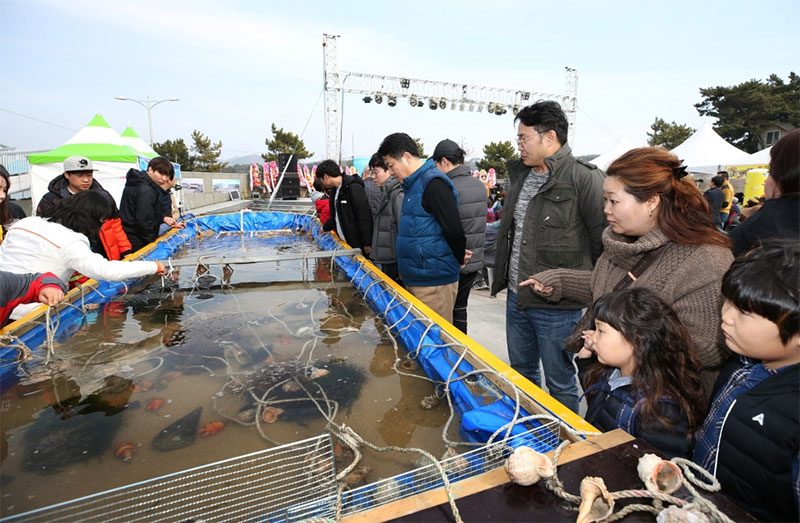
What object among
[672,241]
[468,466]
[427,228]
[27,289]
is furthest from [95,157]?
[672,241]

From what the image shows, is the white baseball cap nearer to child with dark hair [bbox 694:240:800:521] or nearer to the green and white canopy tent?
child with dark hair [bbox 694:240:800:521]

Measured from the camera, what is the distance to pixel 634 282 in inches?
51.8

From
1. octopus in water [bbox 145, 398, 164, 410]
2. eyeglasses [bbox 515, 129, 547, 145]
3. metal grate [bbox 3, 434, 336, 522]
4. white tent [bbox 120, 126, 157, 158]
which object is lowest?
octopus in water [bbox 145, 398, 164, 410]

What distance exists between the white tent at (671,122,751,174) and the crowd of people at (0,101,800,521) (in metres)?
12.5

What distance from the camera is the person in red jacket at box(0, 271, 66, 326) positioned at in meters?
2.14

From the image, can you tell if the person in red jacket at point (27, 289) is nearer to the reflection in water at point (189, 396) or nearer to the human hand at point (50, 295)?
the human hand at point (50, 295)

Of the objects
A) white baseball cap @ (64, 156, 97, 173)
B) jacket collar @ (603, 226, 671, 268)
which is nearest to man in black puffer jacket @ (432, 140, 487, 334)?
jacket collar @ (603, 226, 671, 268)

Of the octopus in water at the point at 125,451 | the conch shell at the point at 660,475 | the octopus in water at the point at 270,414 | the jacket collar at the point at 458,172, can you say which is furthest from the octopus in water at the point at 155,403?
the jacket collar at the point at 458,172

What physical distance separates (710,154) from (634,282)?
14541mm

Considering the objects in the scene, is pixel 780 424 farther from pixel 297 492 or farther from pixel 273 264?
pixel 273 264

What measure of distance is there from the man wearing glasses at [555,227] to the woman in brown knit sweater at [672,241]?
0.46 m

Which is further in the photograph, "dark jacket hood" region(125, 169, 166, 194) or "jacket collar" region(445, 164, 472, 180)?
"dark jacket hood" region(125, 169, 166, 194)

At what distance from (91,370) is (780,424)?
9.17 ft

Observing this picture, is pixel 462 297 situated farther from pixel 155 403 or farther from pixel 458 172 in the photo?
pixel 155 403
